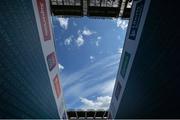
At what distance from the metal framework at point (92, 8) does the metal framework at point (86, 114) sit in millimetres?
24623

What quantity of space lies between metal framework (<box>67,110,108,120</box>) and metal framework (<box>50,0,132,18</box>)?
80.8ft

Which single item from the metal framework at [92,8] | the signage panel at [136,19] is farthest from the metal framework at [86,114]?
the signage panel at [136,19]

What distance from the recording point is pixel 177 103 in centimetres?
1163

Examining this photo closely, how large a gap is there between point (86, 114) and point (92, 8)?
2732 cm

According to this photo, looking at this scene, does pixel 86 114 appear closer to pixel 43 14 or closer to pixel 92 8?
pixel 92 8

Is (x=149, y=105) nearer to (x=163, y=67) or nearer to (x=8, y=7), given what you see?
(x=163, y=67)

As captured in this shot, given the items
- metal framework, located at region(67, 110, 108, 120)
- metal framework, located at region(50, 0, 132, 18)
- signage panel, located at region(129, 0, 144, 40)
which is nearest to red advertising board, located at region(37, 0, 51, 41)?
metal framework, located at region(50, 0, 132, 18)

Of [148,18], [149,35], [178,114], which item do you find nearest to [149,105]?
[178,114]

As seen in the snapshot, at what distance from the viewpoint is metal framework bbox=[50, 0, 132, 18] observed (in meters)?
18.2

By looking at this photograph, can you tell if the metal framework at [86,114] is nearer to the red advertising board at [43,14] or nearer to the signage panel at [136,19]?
the red advertising board at [43,14]

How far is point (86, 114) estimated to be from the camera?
3778 centimetres

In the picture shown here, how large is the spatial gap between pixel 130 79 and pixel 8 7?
12.4 meters

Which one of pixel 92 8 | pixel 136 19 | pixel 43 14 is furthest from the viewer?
pixel 92 8

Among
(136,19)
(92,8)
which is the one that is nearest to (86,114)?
(92,8)
